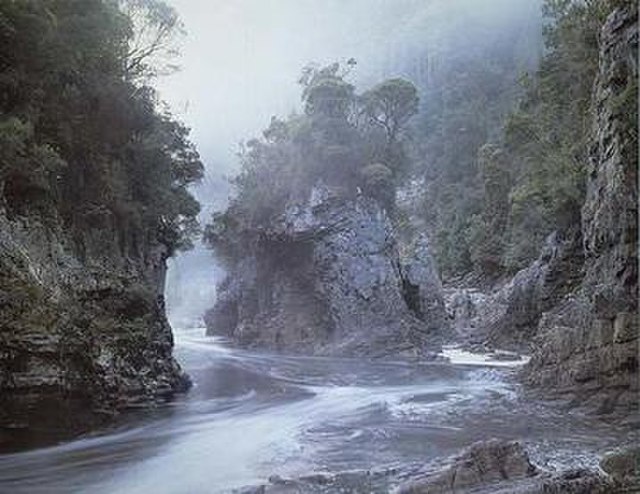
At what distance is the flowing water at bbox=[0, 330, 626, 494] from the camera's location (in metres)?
11.8

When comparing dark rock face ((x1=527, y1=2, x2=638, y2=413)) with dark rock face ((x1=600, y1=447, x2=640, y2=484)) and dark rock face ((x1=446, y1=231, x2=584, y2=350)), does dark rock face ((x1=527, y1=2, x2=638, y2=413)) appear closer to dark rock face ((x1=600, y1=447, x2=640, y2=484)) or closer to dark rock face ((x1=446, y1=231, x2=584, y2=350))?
dark rock face ((x1=600, y1=447, x2=640, y2=484))

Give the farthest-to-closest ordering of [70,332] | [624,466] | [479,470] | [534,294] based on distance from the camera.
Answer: [534,294]
[70,332]
[624,466]
[479,470]

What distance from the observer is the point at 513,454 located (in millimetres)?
9852

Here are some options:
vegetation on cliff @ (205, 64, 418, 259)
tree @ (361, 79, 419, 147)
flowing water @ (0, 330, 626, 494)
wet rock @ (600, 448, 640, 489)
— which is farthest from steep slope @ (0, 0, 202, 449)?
tree @ (361, 79, 419, 147)

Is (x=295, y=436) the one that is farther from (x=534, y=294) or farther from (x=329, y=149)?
(x=329, y=149)

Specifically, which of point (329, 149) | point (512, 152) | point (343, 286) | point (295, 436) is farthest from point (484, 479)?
point (329, 149)

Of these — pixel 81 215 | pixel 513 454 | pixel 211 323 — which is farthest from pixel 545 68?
pixel 211 323

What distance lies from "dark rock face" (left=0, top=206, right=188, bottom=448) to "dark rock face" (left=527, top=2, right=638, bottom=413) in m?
11.4

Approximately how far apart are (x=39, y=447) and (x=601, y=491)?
34.8 feet

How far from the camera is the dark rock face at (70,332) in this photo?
47.2 ft

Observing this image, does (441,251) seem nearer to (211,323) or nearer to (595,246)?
(211,323)

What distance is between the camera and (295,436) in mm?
15383

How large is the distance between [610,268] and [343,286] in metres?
21.8

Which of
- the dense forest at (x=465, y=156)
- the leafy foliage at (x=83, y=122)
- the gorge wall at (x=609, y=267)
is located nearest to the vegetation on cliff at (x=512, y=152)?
the dense forest at (x=465, y=156)
